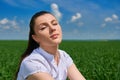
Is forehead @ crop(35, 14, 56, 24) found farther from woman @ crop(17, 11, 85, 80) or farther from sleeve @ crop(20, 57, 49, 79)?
sleeve @ crop(20, 57, 49, 79)

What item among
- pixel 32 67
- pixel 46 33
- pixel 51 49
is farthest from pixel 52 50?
pixel 32 67

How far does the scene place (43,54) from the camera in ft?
13.9

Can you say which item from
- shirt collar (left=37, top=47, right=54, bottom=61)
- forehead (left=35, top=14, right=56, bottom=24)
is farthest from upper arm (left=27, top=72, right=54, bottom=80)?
forehead (left=35, top=14, right=56, bottom=24)

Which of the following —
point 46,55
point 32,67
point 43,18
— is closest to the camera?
point 32,67

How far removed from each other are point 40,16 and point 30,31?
24cm

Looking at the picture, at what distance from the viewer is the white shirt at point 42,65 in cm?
402

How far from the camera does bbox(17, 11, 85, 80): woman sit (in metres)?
4.02

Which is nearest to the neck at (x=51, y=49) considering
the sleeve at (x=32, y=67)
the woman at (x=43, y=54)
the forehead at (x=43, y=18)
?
the woman at (x=43, y=54)

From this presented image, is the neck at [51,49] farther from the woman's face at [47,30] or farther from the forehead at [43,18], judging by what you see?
the forehead at [43,18]

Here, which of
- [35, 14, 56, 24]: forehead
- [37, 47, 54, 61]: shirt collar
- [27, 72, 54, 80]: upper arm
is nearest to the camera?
[27, 72, 54, 80]: upper arm

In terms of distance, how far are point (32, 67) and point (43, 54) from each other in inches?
11.1

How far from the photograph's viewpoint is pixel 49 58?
13.9ft

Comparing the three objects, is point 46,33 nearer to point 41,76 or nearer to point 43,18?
point 43,18

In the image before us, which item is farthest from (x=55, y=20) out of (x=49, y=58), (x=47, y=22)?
(x=49, y=58)
